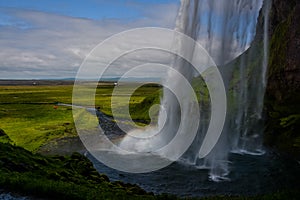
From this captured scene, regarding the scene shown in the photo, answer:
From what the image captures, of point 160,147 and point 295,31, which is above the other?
point 295,31

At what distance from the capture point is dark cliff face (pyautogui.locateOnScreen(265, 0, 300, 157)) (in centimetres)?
4347

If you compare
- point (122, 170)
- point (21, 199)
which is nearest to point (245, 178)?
point (122, 170)

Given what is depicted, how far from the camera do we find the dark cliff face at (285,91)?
1711 inches

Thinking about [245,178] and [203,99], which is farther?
[203,99]

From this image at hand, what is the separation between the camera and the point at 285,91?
5094 centimetres

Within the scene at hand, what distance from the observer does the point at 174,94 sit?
50.8 meters

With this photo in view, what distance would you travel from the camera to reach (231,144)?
43.8 metres

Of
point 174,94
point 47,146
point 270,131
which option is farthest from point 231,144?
point 47,146

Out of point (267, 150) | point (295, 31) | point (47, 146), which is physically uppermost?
point (295, 31)

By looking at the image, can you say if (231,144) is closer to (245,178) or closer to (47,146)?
(245,178)

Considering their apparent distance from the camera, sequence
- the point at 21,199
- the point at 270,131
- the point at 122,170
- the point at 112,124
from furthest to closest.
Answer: the point at 112,124 < the point at 270,131 < the point at 122,170 < the point at 21,199

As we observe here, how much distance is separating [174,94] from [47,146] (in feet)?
66.6

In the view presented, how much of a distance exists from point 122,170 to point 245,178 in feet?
37.2

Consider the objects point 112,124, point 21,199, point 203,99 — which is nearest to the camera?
point 21,199
